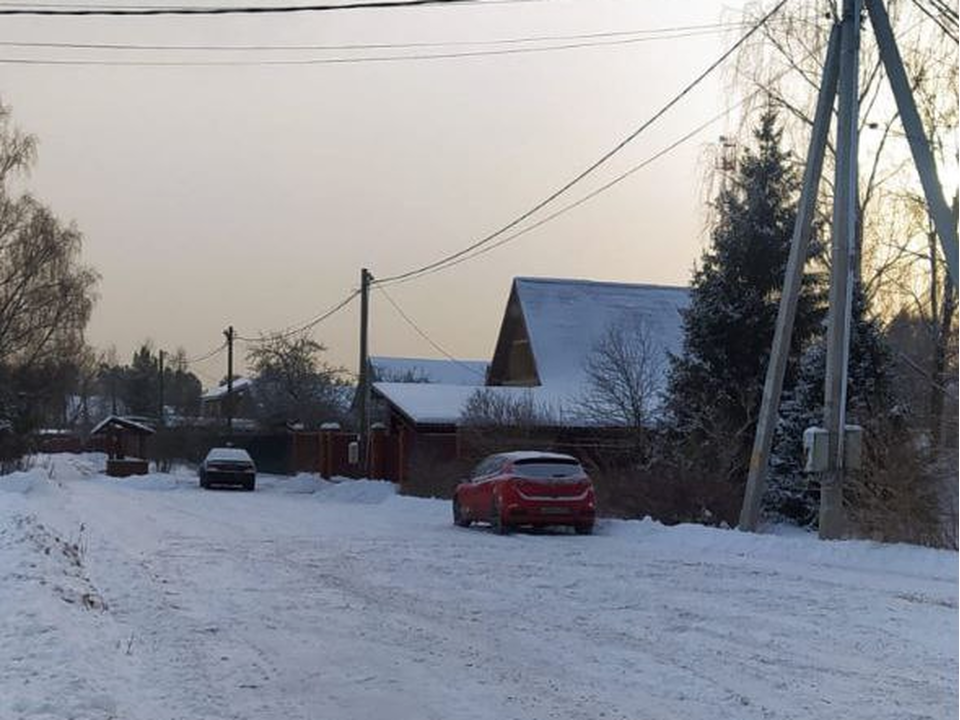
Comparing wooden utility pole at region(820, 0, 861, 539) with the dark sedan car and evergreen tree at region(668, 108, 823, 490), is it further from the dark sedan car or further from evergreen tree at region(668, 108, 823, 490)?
the dark sedan car

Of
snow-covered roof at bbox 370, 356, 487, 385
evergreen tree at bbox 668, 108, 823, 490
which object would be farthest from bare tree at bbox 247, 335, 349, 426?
evergreen tree at bbox 668, 108, 823, 490

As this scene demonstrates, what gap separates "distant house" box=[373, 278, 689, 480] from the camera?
122ft

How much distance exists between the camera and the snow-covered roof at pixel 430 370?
79.4 metres

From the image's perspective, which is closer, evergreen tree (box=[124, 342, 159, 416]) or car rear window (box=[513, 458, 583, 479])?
car rear window (box=[513, 458, 583, 479])

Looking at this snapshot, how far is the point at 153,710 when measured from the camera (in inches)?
279

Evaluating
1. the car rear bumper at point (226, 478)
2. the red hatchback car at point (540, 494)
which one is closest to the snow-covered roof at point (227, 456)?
the car rear bumper at point (226, 478)

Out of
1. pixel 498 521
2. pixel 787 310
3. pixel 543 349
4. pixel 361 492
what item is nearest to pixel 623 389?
pixel 498 521

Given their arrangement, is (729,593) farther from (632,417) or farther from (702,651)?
(632,417)

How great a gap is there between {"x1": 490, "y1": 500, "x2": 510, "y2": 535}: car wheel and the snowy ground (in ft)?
7.81

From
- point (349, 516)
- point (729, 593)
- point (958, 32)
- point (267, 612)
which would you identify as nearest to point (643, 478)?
point (349, 516)

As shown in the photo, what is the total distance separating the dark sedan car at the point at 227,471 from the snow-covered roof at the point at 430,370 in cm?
3403

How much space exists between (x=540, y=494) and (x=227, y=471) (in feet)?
81.0

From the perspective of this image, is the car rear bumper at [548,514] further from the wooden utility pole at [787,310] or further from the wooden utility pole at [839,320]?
the wooden utility pole at [839,320]

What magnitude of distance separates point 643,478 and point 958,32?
66.4ft
